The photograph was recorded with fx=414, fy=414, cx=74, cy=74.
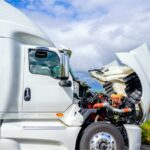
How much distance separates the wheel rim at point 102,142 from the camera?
8539 millimetres

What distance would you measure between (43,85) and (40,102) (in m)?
0.36

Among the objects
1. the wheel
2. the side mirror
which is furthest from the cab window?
the wheel

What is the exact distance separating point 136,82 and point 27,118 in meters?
2.83

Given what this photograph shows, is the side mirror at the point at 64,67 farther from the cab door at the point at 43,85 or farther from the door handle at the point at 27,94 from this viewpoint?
the door handle at the point at 27,94

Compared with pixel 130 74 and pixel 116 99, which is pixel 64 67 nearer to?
pixel 116 99

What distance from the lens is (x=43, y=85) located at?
8547 mm

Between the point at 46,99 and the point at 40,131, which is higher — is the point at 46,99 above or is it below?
above

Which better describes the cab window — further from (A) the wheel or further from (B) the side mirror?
(A) the wheel

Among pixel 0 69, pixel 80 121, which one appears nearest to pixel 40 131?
pixel 80 121

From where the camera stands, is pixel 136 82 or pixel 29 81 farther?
pixel 136 82

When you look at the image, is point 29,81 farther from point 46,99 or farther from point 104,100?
point 104,100

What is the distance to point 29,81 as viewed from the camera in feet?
27.8

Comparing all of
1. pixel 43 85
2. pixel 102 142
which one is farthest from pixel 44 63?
pixel 102 142

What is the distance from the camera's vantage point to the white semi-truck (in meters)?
8.37
